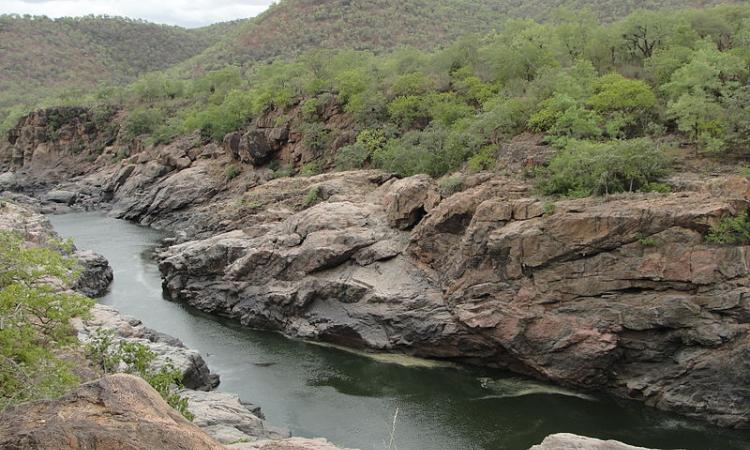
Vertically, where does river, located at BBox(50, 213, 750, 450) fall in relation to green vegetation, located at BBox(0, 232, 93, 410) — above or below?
below

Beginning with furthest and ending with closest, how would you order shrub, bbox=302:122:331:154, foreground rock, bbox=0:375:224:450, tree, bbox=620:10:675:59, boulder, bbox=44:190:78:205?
boulder, bbox=44:190:78:205 < shrub, bbox=302:122:331:154 < tree, bbox=620:10:675:59 < foreground rock, bbox=0:375:224:450

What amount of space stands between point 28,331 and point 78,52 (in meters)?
118

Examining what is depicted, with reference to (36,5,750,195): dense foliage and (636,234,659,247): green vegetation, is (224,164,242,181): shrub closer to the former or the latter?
(36,5,750,195): dense foliage

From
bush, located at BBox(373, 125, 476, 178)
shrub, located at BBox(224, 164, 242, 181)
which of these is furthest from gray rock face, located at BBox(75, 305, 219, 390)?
shrub, located at BBox(224, 164, 242, 181)

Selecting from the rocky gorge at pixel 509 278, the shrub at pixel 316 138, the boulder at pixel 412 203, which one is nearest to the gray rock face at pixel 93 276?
the rocky gorge at pixel 509 278

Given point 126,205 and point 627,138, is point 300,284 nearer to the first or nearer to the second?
point 627,138

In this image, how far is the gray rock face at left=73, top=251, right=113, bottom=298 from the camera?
35938 millimetres

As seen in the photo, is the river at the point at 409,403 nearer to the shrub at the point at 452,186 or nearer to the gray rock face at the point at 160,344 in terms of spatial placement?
the gray rock face at the point at 160,344

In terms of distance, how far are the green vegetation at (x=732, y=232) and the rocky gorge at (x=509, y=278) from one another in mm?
278

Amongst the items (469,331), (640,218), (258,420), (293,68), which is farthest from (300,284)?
(293,68)

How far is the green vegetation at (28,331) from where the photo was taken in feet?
38.1

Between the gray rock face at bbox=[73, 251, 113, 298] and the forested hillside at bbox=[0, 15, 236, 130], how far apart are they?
6582 cm

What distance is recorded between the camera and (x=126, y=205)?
5803cm

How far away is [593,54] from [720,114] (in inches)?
520
